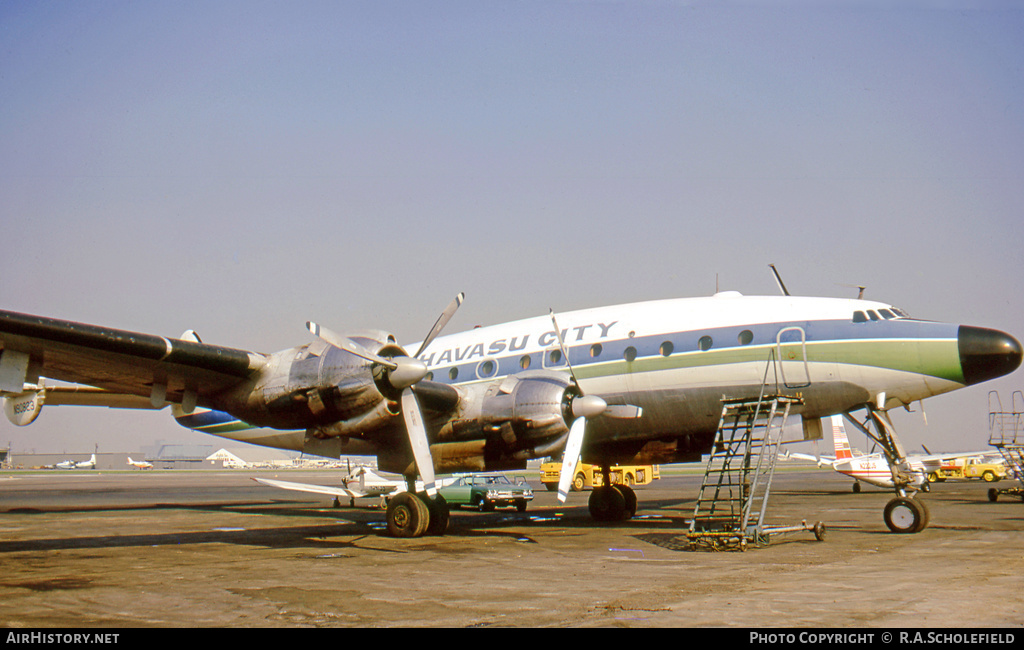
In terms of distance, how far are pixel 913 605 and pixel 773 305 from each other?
8.78 m

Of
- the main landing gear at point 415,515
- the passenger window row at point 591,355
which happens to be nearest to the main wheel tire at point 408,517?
the main landing gear at point 415,515

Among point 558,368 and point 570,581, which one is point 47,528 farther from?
point 570,581

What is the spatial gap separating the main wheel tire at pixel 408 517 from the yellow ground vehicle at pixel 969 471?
48.5 metres

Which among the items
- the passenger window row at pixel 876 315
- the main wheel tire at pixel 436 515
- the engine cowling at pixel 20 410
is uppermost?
the passenger window row at pixel 876 315

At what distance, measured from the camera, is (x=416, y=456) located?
13.5 metres

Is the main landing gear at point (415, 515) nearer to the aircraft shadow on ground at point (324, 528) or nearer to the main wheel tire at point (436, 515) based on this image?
the main wheel tire at point (436, 515)

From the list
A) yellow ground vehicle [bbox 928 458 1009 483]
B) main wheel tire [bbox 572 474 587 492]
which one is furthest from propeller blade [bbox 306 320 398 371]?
yellow ground vehicle [bbox 928 458 1009 483]

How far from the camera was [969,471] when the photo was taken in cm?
5356

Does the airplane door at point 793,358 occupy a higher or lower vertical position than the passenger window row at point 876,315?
lower

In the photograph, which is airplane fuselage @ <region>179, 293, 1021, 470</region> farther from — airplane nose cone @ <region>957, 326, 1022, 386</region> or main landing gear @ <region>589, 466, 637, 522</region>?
main landing gear @ <region>589, 466, 637, 522</region>

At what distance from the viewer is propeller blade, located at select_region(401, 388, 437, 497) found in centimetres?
1344

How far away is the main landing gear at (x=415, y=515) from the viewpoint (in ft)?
48.2

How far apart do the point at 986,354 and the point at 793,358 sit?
3.27m
